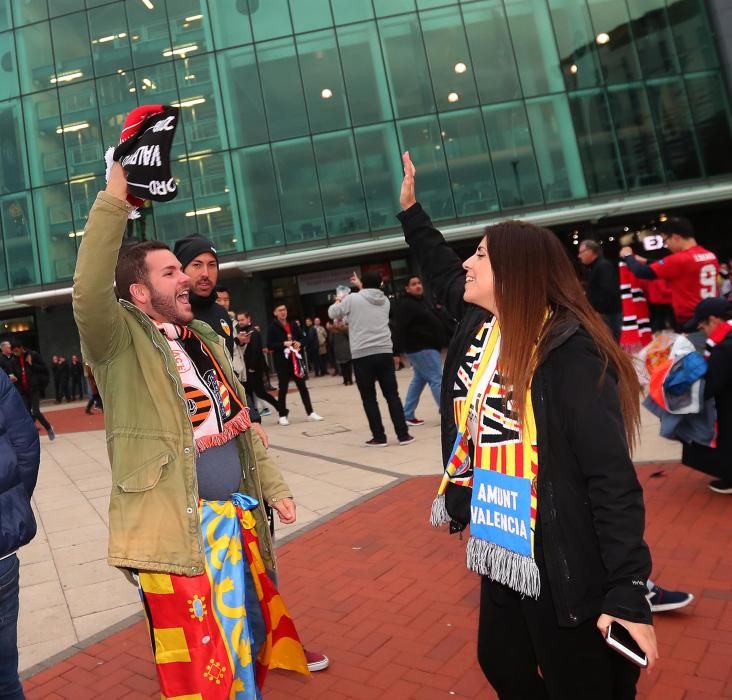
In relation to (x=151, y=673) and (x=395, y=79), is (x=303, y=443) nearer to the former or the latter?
(x=151, y=673)

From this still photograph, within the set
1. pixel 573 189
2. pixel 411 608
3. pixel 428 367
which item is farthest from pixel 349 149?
pixel 411 608

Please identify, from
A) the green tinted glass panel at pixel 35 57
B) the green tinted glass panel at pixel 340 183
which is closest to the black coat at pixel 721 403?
the green tinted glass panel at pixel 340 183

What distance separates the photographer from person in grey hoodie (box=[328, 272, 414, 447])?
7508mm

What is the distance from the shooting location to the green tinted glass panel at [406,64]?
2183 cm

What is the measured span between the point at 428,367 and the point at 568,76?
17681 mm

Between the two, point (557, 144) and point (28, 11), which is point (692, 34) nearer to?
point (557, 144)

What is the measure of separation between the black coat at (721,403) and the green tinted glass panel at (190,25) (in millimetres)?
22689

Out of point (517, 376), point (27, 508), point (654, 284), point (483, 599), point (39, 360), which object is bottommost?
point (483, 599)

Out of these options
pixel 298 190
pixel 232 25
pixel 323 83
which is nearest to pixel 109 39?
pixel 232 25

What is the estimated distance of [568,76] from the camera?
21609 mm

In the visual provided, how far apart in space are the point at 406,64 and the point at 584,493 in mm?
22751

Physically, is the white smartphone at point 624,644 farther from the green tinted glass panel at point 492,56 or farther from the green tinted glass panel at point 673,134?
the green tinted glass panel at point 673,134

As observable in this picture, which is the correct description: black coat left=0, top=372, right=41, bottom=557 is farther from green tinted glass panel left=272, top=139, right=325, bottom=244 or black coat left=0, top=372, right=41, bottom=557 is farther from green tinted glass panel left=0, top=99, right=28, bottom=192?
green tinted glass panel left=0, top=99, right=28, bottom=192

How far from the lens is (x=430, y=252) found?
2791 millimetres
